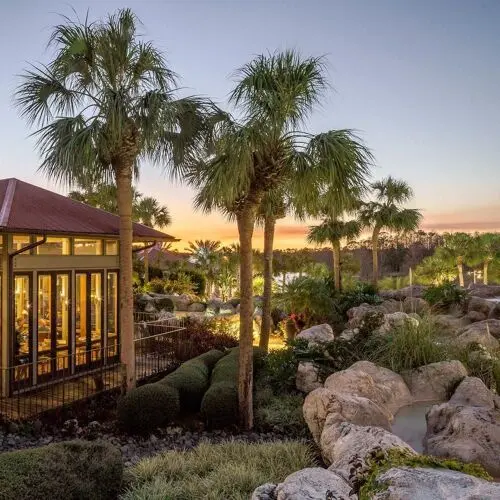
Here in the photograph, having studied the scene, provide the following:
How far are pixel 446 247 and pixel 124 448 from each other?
94.2 ft

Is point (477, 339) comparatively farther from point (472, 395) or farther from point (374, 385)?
point (374, 385)

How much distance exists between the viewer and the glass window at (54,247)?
10.6 metres

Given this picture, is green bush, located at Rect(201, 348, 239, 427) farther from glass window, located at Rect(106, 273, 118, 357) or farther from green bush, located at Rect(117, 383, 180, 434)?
glass window, located at Rect(106, 273, 118, 357)

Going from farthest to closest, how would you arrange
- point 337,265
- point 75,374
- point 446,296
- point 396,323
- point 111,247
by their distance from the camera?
point 337,265
point 446,296
point 111,247
point 75,374
point 396,323

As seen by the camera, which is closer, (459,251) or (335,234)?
(335,234)

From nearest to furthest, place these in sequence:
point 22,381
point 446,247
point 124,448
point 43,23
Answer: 1. point 124,448
2. point 43,23
3. point 22,381
4. point 446,247

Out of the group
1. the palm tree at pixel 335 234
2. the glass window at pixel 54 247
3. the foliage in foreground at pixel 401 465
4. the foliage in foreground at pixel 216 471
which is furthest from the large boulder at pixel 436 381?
the palm tree at pixel 335 234

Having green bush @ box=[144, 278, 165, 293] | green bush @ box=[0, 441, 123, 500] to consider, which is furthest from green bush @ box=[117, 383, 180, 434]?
green bush @ box=[144, 278, 165, 293]

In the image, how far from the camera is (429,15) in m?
8.87

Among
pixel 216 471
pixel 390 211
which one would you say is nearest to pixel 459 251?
pixel 390 211

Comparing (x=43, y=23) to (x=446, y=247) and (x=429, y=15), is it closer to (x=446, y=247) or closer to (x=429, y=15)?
(x=429, y=15)

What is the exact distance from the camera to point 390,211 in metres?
24.8

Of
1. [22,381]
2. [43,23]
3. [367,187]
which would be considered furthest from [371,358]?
[43,23]

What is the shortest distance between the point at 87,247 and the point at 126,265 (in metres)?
2.66
